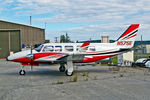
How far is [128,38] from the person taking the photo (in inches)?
724

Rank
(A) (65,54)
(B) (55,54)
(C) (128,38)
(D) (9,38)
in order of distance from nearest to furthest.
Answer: (B) (55,54) → (A) (65,54) → (C) (128,38) → (D) (9,38)

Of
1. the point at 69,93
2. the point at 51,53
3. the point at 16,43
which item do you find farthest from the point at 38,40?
the point at 69,93

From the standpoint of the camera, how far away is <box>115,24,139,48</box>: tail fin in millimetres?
18344

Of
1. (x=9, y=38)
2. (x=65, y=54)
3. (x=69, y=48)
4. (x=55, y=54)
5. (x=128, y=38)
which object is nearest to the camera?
(x=55, y=54)

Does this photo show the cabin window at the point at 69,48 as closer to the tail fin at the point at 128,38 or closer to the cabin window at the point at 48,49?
the cabin window at the point at 48,49

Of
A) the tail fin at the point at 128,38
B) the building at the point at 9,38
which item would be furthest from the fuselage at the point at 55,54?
the building at the point at 9,38

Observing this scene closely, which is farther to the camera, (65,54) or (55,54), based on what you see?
(65,54)

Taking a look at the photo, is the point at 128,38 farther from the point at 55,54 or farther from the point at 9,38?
the point at 9,38

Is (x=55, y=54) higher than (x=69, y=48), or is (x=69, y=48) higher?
(x=69, y=48)

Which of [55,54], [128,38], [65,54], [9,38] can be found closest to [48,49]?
[55,54]

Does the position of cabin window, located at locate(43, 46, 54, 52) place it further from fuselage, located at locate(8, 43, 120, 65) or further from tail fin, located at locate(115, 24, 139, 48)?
tail fin, located at locate(115, 24, 139, 48)

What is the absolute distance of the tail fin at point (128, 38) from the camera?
60.2ft

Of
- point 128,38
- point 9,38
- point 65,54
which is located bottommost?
point 65,54

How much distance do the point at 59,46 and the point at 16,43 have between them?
29.5 meters
